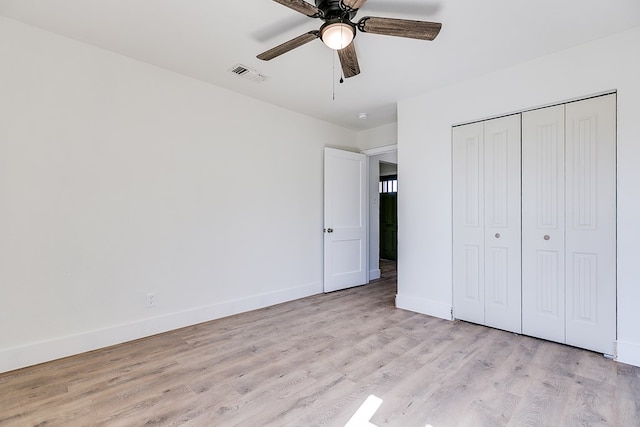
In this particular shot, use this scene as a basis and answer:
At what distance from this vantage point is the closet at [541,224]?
248 cm

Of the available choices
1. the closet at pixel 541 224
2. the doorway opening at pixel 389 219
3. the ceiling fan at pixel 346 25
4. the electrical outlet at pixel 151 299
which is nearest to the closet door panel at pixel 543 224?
the closet at pixel 541 224

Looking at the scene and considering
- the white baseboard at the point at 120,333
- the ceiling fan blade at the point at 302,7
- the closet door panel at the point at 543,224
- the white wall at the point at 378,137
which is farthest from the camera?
the white wall at the point at 378,137

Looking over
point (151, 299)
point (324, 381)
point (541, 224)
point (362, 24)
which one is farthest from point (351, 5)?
point (151, 299)

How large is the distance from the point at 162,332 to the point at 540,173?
3.86 m

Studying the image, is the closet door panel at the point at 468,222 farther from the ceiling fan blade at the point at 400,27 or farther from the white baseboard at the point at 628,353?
the ceiling fan blade at the point at 400,27

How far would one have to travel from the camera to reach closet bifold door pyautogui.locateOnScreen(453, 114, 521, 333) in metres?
2.94

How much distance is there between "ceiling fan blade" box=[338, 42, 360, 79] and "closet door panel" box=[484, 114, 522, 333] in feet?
5.41

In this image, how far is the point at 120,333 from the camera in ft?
8.85

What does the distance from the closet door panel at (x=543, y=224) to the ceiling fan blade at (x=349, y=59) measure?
177cm

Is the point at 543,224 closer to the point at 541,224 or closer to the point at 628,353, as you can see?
the point at 541,224

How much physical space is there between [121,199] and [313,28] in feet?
7.21

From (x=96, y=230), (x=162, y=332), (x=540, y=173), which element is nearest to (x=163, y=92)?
(x=96, y=230)

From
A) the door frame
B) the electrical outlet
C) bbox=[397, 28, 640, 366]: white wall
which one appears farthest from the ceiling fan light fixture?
the door frame

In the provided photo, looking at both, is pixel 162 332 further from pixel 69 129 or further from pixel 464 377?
pixel 464 377
